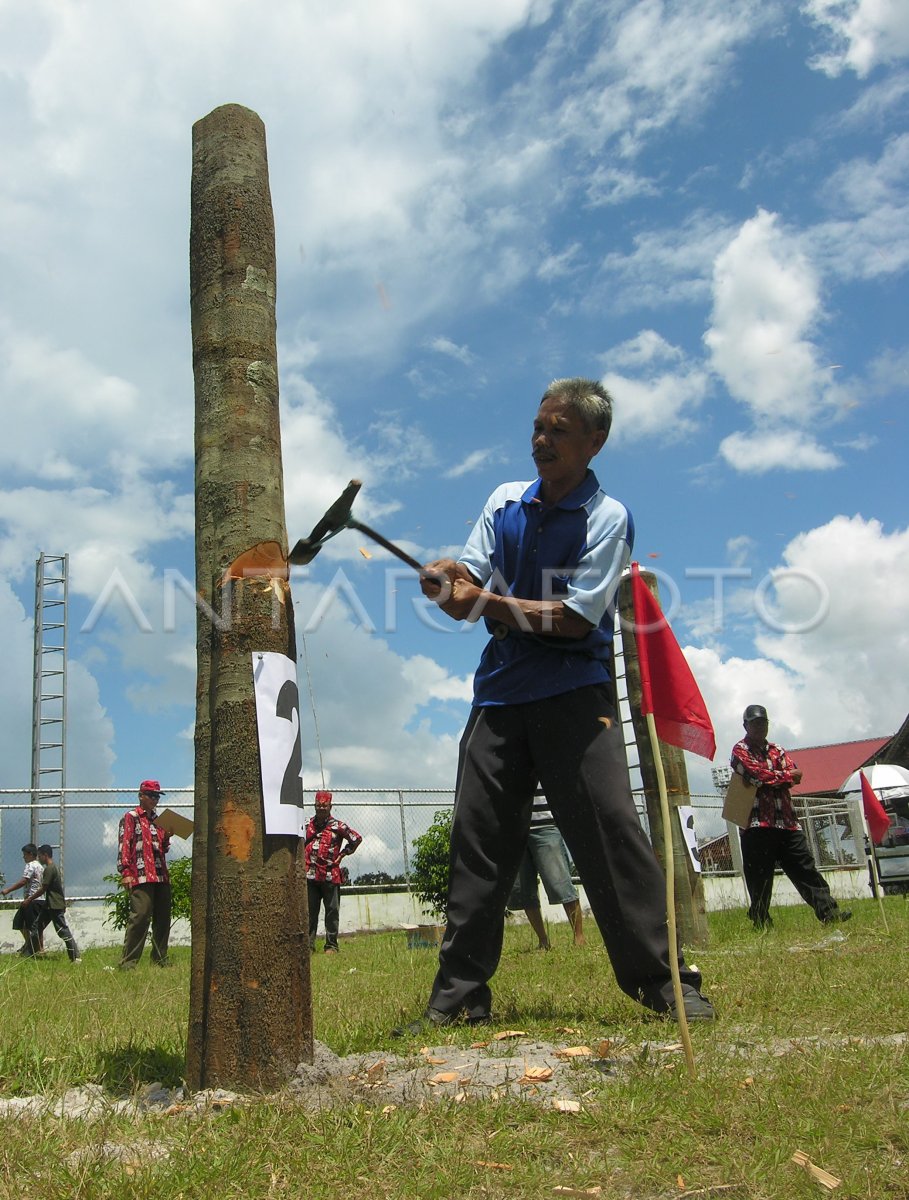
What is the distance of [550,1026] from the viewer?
363 centimetres

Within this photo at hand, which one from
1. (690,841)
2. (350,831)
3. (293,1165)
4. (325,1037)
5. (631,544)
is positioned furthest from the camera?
(350,831)

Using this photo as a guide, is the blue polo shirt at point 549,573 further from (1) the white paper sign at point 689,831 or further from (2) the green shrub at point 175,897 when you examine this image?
(2) the green shrub at point 175,897

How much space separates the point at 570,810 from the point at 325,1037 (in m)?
1.09

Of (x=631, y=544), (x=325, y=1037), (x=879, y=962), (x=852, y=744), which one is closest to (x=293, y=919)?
(x=325, y=1037)

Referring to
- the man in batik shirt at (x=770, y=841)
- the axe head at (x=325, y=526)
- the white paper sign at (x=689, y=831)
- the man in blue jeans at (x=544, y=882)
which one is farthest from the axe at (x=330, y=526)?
the man in batik shirt at (x=770, y=841)

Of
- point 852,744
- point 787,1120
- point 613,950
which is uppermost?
point 852,744

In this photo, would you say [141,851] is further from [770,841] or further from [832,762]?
[832,762]

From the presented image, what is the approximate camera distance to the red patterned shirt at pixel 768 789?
9.05 m

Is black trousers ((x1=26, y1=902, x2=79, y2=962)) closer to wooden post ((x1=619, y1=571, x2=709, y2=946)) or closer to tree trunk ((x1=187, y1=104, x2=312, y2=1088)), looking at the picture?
wooden post ((x1=619, y1=571, x2=709, y2=946))

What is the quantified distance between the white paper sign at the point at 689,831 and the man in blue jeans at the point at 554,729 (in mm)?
3567

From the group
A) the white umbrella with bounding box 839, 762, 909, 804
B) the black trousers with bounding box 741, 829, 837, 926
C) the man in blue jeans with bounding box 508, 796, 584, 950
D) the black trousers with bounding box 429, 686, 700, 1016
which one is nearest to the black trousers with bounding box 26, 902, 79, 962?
the man in blue jeans with bounding box 508, 796, 584, 950

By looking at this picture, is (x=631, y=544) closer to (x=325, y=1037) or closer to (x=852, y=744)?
(x=325, y=1037)

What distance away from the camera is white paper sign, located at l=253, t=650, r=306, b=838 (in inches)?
117

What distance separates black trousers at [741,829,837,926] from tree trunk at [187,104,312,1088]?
269 inches
